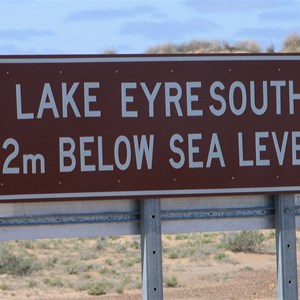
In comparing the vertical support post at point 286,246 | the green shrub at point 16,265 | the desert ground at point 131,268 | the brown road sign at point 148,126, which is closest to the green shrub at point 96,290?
the desert ground at point 131,268

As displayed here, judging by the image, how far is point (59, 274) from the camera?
20766 mm

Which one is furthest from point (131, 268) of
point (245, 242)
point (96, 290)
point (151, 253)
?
point (151, 253)

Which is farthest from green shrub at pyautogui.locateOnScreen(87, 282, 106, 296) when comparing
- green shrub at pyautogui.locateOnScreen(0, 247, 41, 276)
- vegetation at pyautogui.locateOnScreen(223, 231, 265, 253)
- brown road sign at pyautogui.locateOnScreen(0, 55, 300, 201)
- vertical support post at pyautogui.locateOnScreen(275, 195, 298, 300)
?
brown road sign at pyautogui.locateOnScreen(0, 55, 300, 201)

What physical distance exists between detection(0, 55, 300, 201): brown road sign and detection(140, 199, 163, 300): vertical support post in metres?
0.15

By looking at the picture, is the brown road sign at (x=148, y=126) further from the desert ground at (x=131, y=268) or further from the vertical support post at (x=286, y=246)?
the desert ground at (x=131, y=268)

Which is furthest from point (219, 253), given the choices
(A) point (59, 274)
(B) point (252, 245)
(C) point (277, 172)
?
(C) point (277, 172)

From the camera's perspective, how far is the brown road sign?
602 centimetres

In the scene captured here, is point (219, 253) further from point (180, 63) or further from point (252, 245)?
point (180, 63)

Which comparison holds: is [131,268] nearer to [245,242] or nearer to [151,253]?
[245,242]

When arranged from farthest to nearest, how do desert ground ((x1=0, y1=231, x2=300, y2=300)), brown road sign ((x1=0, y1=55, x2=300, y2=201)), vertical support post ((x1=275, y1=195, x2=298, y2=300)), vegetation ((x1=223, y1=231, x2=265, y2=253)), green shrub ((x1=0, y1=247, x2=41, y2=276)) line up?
vegetation ((x1=223, y1=231, x2=265, y2=253))
green shrub ((x1=0, y1=247, x2=41, y2=276))
desert ground ((x1=0, y1=231, x2=300, y2=300))
vertical support post ((x1=275, y1=195, x2=298, y2=300))
brown road sign ((x1=0, y1=55, x2=300, y2=201))

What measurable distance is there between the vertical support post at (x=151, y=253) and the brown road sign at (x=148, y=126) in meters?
0.15

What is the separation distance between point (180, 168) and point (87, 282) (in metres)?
13.5

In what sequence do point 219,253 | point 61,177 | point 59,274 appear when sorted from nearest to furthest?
point 61,177, point 59,274, point 219,253

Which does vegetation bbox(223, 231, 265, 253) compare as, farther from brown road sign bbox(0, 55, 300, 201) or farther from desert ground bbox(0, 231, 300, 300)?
brown road sign bbox(0, 55, 300, 201)
